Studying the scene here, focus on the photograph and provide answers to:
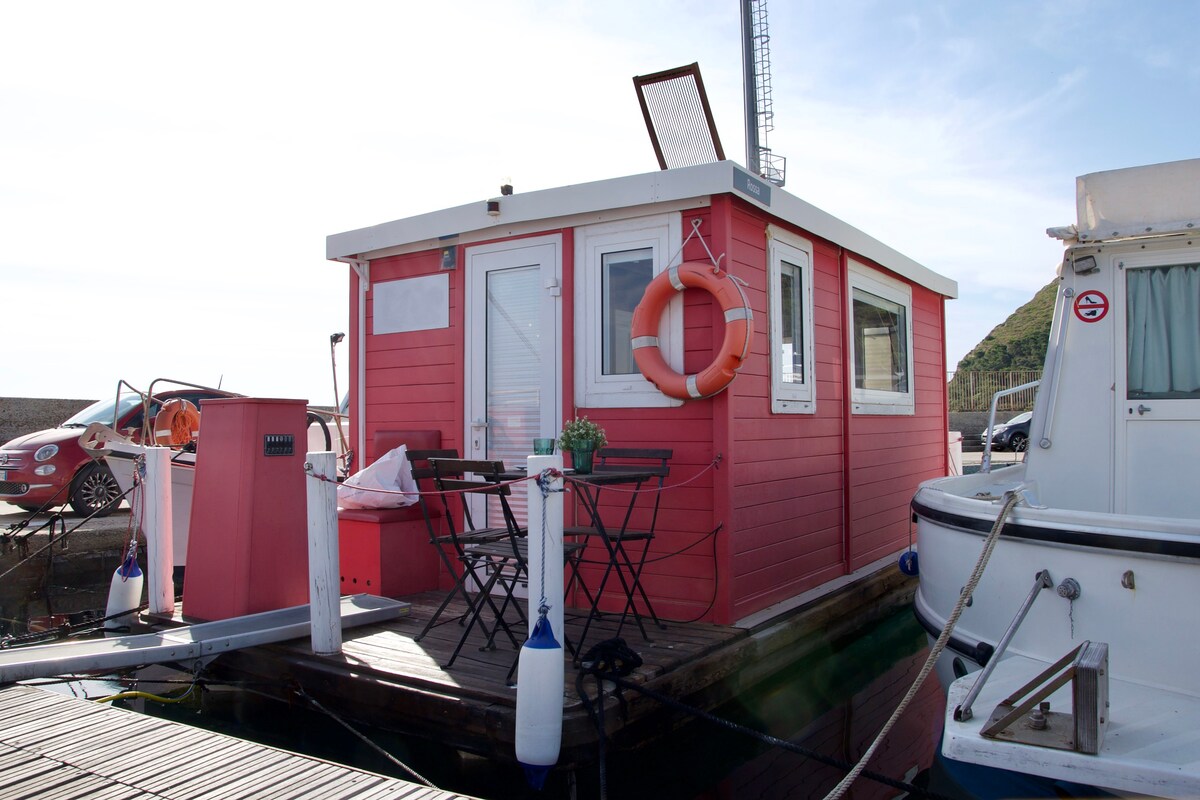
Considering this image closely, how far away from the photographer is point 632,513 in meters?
4.70

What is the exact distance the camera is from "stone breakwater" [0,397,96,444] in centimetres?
1223

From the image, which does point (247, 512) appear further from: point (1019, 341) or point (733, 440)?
point (1019, 341)

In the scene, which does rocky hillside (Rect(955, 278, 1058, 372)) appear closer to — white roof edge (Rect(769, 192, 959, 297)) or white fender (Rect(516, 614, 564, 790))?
white roof edge (Rect(769, 192, 959, 297))

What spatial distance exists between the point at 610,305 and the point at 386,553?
1.99 meters

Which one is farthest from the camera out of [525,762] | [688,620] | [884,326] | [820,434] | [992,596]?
[884,326]

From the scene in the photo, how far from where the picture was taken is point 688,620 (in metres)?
4.62

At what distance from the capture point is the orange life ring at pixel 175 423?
25.1 ft

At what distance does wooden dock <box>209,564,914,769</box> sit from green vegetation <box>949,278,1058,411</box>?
2003 cm

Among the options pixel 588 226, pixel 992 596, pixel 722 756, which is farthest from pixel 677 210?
pixel 722 756

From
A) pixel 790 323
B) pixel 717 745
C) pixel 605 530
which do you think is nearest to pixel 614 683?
pixel 605 530

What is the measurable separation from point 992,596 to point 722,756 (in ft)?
4.91

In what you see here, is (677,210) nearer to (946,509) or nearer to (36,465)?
(946,509)

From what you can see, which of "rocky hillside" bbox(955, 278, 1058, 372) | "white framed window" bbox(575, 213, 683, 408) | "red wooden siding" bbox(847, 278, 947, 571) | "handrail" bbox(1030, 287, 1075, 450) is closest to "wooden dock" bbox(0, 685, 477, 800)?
"white framed window" bbox(575, 213, 683, 408)

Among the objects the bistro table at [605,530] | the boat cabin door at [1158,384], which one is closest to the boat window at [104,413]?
the bistro table at [605,530]
